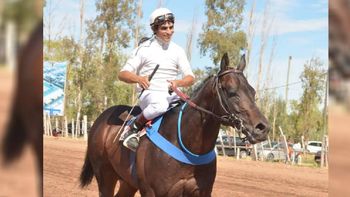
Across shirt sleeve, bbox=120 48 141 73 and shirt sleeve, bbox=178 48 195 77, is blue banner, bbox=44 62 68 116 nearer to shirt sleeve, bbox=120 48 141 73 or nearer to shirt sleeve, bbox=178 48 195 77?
shirt sleeve, bbox=120 48 141 73

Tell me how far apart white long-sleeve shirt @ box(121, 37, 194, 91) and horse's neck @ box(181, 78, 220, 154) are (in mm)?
574

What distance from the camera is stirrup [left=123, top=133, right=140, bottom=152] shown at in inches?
165

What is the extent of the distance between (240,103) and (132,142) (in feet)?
3.92

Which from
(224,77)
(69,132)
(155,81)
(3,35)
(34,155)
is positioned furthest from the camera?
(69,132)

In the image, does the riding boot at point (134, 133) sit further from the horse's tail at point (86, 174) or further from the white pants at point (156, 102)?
the horse's tail at point (86, 174)

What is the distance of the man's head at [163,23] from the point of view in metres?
4.02

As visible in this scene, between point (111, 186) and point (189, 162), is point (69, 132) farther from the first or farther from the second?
point (189, 162)

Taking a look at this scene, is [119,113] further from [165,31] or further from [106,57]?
[106,57]

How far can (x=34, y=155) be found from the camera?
47.3 inches

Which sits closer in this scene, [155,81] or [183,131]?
[183,131]

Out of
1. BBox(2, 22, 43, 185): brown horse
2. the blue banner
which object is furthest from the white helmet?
the blue banner

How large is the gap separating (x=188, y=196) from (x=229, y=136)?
1629cm

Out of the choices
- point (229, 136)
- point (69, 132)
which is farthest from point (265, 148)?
point (69, 132)

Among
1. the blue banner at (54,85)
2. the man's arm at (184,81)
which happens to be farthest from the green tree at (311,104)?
the man's arm at (184,81)
